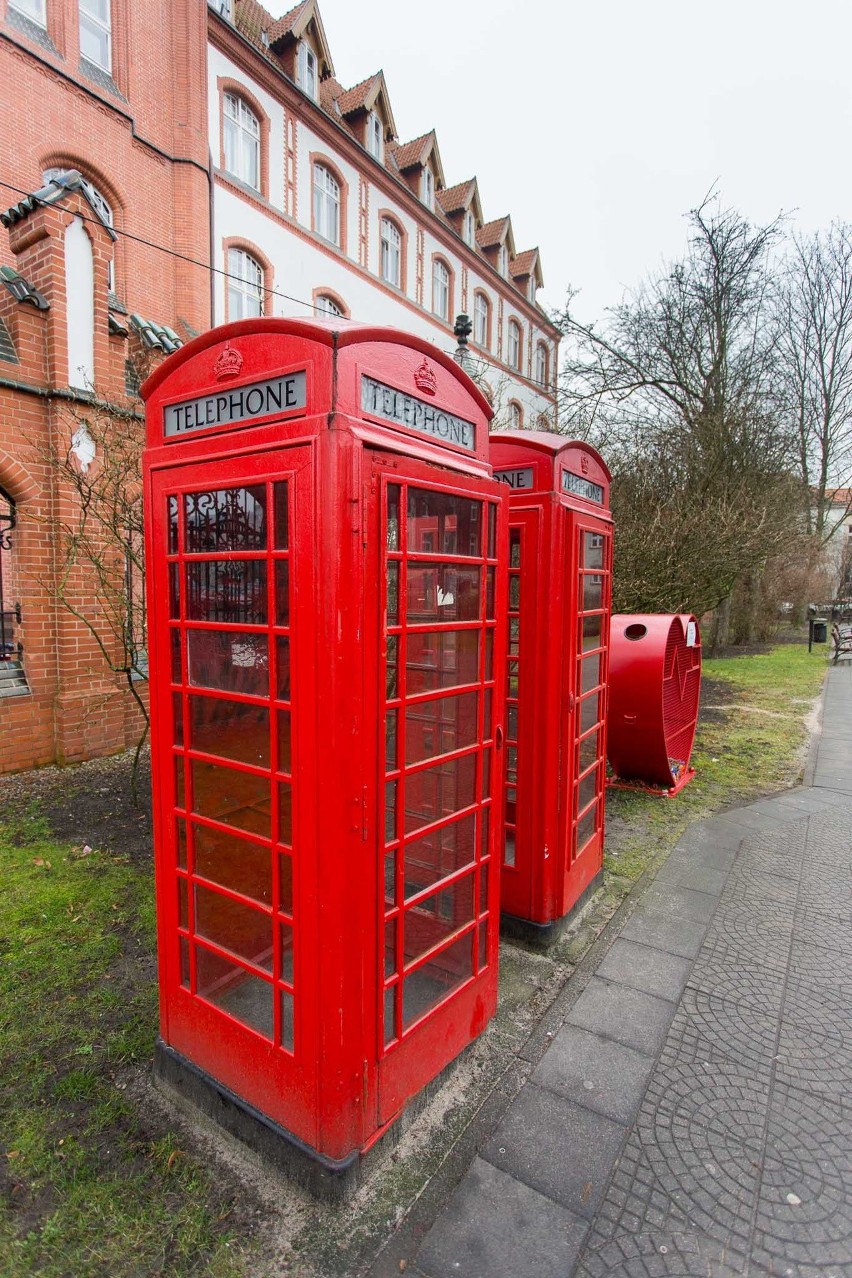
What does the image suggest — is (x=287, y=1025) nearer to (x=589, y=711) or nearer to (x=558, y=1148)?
(x=558, y=1148)

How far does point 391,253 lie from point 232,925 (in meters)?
22.4

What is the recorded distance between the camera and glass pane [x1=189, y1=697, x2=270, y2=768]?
7.02 ft

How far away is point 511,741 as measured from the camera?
3621 mm

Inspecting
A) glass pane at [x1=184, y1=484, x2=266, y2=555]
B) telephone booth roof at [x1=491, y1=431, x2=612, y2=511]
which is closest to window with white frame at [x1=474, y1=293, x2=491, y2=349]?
telephone booth roof at [x1=491, y1=431, x2=612, y2=511]

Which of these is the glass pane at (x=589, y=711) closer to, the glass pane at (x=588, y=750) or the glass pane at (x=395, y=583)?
the glass pane at (x=588, y=750)

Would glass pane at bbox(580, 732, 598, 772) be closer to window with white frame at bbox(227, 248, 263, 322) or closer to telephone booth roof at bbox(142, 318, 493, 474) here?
telephone booth roof at bbox(142, 318, 493, 474)

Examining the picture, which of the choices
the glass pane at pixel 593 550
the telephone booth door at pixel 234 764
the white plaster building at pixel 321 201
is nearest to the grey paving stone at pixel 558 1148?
the telephone booth door at pixel 234 764

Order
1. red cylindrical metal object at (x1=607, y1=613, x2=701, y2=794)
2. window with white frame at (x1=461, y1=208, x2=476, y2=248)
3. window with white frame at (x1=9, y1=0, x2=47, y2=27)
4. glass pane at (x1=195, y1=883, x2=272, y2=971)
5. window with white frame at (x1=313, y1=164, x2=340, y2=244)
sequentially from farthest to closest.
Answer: window with white frame at (x1=461, y1=208, x2=476, y2=248) < window with white frame at (x1=313, y1=164, x2=340, y2=244) < window with white frame at (x1=9, y1=0, x2=47, y2=27) < red cylindrical metal object at (x1=607, y1=613, x2=701, y2=794) < glass pane at (x1=195, y1=883, x2=272, y2=971)

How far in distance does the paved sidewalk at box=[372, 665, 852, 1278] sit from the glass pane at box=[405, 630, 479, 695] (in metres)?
1.72

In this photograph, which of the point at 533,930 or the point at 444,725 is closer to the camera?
the point at 444,725

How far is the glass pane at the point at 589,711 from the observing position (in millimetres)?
3920

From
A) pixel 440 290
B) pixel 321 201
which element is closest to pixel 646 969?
pixel 321 201

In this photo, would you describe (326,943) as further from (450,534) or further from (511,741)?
(511,741)

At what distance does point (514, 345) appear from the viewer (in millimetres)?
28547
